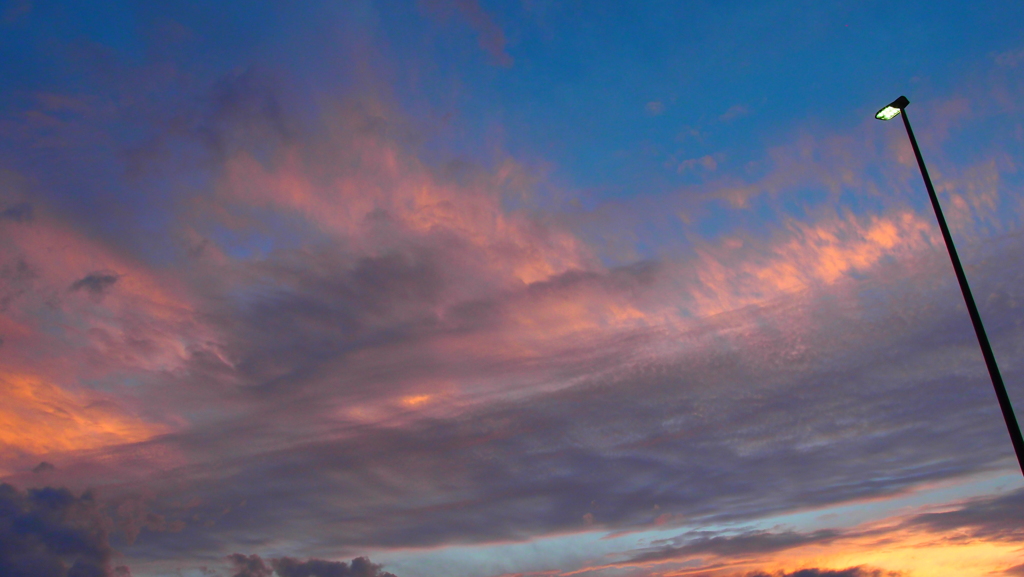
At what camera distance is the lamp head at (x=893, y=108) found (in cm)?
1855

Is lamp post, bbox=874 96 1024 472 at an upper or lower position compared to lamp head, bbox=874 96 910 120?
lower

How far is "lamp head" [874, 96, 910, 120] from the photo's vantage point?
18547mm

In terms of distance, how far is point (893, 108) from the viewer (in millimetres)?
18734

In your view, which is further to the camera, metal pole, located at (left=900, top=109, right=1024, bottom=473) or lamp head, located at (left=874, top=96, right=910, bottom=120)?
lamp head, located at (left=874, top=96, right=910, bottom=120)

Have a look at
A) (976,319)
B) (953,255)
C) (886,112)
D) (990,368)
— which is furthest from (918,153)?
(990,368)

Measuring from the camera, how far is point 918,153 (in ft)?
62.7

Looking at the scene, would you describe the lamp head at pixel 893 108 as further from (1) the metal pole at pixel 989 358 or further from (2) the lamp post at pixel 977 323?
(1) the metal pole at pixel 989 358

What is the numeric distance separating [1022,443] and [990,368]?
6.04 feet

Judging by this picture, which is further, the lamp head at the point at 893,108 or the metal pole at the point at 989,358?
the lamp head at the point at 893,108

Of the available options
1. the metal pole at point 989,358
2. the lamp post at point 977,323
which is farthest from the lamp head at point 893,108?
the metal pole at point 989,358

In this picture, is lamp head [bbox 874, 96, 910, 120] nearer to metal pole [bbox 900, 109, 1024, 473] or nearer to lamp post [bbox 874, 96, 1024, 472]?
lamp post [bbox 874, 96, 1024, 472]

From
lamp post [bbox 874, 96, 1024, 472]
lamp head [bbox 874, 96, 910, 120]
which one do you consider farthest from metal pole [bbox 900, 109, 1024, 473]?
lamp head [bbox 874, 96, 910, 120]

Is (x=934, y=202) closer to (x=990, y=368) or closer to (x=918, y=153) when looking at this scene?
(x=918, y=153)

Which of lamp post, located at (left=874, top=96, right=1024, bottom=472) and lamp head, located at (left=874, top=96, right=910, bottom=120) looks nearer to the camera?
lamp post, located at (left=874, top=96, right=1024, bottom=472)
